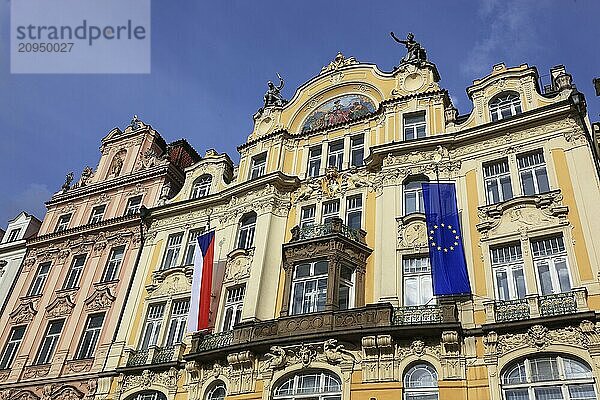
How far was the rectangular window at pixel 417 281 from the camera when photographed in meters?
22.5

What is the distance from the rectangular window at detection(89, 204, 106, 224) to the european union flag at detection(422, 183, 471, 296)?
74.3ft

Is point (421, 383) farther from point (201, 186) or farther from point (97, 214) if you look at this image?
point (97, 214)

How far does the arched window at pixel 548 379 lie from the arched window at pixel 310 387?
6.19 metres

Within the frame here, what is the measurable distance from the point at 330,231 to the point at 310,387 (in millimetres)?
6866

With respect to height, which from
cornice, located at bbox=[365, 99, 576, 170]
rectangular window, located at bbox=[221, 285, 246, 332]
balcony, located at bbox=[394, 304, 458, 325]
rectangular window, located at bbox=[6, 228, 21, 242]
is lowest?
balcony, located at bbox=[394, 304, 458, 325]

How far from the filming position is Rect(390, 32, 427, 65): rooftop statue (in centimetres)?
3085

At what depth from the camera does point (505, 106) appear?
26.6 metres

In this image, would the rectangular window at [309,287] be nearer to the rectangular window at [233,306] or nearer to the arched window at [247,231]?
the rectangular window at [233,306]

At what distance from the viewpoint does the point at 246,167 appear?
32.2 meters

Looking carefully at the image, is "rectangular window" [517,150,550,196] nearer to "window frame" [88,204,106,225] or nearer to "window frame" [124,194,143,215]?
"window frame" [124,194,143,215]

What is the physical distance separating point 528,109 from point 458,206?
585 cm

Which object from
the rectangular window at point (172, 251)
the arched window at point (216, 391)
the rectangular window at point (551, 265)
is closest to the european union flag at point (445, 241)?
the rectangular window at point (551, 265)

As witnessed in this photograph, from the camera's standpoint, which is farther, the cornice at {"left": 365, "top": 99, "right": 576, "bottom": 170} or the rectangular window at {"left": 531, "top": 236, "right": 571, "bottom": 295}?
the cornice at {"left": 365, "top": 99, "right": 576, "bottom": 170}

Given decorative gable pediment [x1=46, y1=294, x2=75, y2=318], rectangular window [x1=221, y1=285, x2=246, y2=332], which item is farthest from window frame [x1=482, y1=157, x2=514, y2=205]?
decorative gable pediment [x1=46, y1=294, x2=75, y2=318]
